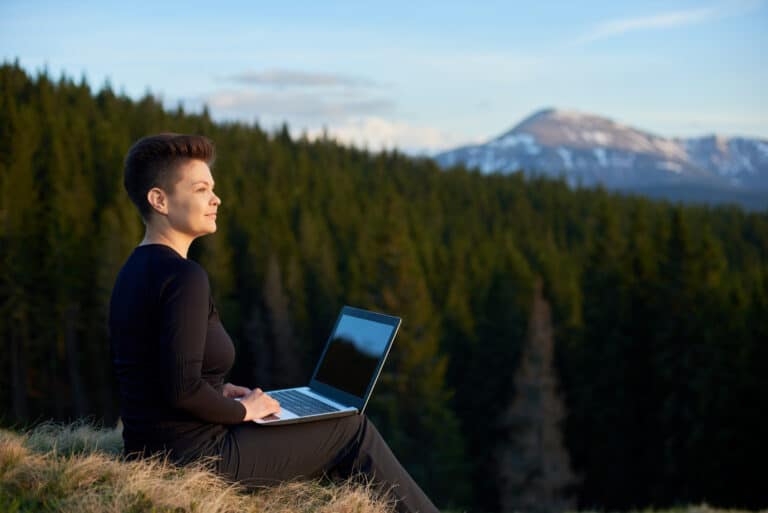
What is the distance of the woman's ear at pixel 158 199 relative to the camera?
Answer: 4.28 m

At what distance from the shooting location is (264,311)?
5975 cm

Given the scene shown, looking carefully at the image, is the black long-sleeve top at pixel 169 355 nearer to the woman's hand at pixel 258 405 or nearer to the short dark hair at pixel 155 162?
the woman's hand at pixel 258 405

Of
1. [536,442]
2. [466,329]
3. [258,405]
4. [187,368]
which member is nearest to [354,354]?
[258,405]

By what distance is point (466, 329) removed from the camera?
49.0 meters

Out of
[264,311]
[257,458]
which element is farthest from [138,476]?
[264,311]

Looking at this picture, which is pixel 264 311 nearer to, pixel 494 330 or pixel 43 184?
pixel 494 330

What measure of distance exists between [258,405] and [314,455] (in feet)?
1.53

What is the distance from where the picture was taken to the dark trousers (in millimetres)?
4465

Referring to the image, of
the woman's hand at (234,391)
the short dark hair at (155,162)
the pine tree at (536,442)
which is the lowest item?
the pine tree at (536,442)

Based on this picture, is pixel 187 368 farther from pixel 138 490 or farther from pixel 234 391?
pixel 234 391

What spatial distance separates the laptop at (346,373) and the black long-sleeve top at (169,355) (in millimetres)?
346

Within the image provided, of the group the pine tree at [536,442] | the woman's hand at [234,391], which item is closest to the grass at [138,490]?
the woman's hand at [234,391]

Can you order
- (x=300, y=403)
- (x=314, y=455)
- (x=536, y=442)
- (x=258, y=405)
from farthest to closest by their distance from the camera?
1. (x=536, y=442)
2. (x=300, y=403)
3. (x=314, y=455)
4. (x=258, y=405)

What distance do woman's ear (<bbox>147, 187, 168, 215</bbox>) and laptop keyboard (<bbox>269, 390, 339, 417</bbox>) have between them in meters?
1.39
